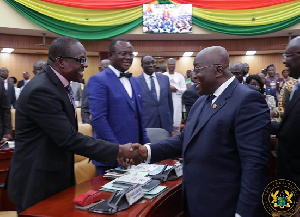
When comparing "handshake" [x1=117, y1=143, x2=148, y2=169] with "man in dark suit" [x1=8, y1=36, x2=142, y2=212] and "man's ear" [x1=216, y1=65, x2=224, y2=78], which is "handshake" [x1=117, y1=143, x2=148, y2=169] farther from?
"man's ear" [x1=216, y1=65, x2=224, y2=78]

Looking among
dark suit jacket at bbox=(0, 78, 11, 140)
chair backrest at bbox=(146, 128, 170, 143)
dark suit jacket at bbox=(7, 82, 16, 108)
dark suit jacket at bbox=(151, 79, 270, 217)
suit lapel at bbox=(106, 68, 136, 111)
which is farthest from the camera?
dark suit jacket at bbox=(7, 82, 16, 108)

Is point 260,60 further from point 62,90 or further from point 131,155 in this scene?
point 62,90

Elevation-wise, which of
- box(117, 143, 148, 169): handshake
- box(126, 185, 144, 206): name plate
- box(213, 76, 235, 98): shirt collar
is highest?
box(213, 76, 235, 98): shirt collar

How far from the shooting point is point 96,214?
1.87 metres

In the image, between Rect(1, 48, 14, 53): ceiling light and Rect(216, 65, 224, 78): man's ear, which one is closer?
Rect(216, 65, 224, 78): man's ear

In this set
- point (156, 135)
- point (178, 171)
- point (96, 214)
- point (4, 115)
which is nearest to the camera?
point (96, 214)

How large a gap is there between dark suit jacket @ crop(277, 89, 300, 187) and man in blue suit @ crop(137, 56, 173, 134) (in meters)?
3.05

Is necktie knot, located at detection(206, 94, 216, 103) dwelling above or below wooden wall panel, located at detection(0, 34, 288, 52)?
below

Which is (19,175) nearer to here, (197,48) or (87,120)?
(87,120)

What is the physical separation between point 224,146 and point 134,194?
597 millimetres

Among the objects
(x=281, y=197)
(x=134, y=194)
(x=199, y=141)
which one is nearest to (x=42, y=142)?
(x=134, y=194)

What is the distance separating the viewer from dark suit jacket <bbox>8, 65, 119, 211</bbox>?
2209 mm

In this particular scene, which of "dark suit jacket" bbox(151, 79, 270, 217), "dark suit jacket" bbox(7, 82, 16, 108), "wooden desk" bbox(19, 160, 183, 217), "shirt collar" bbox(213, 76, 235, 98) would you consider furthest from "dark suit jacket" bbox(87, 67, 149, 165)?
"dark suit jacket" bbox(7, 82, 16, 108)

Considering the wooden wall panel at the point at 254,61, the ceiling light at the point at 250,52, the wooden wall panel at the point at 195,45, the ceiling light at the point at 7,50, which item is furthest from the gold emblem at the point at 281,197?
the wooden wall panel at the point at 254,61
